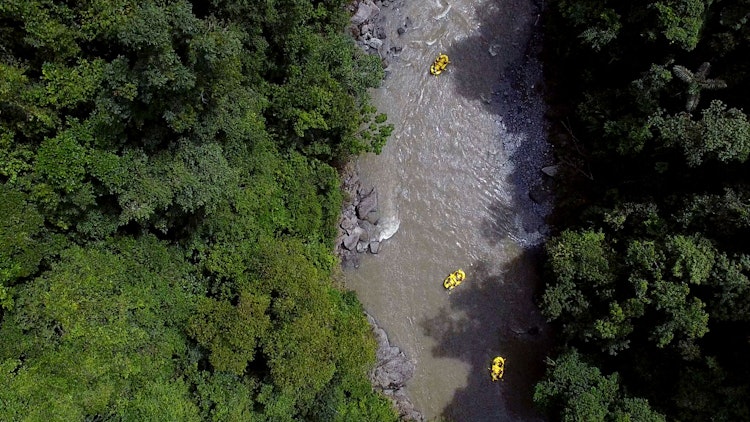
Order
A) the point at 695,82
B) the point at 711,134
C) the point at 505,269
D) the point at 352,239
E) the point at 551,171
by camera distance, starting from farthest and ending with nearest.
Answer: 1. the point at 551,171
2. the point at 505,269
3. the point at 352,239
4. the point at 695,82
5. the point at 711,134

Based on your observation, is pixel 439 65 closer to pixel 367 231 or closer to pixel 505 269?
pixel 367 231

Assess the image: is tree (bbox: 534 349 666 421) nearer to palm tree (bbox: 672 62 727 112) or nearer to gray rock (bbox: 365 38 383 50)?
palm tree (bbox: 672 62 727 112)

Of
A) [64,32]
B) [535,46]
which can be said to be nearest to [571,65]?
[535,46]

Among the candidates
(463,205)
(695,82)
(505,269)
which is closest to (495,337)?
(505,269)

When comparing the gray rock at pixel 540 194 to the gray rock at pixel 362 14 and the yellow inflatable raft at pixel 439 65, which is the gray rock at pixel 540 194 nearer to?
the yellow inflatable raft at pixel 439 65

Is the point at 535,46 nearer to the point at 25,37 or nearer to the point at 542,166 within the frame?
the point at 542,166

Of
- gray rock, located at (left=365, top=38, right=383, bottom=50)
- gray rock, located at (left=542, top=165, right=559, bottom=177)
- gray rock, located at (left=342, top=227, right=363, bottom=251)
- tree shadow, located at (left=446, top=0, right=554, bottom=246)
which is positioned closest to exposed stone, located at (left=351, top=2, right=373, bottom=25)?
gray rock, located at (left=365, top=38, right=383, bottom=50)
